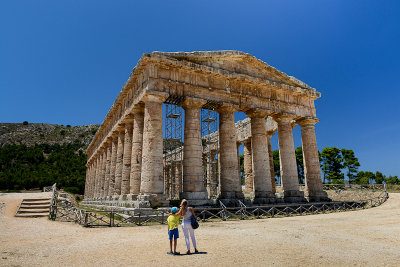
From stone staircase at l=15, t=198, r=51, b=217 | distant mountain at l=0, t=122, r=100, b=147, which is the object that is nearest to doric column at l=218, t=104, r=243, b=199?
stone staircase at l=15, t=198, r=51, b=217

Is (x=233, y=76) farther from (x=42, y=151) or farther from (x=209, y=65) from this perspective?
(x=42, y=151)

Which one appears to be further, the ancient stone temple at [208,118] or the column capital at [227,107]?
the column capital at [227,107]

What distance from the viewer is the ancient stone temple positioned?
658 inches

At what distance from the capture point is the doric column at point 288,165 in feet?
69.1

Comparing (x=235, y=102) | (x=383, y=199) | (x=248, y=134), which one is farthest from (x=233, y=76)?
(x=383, y=199)

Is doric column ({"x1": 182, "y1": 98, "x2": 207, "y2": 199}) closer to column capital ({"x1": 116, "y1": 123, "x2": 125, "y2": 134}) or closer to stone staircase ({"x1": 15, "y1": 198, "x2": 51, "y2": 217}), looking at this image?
column capital ({"x1": 116, "y1": 123, "x2": 125, "y2": 134})

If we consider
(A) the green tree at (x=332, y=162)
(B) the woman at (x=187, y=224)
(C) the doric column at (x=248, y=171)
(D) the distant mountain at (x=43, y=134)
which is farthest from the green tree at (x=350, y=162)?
(D) the distant mountain at (x=43, y=134)

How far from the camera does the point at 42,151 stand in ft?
281

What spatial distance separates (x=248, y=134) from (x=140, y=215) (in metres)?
18.6

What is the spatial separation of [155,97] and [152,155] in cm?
393

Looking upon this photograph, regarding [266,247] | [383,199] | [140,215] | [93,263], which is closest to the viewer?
[93,263]

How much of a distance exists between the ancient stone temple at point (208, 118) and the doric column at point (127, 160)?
0.08 meters

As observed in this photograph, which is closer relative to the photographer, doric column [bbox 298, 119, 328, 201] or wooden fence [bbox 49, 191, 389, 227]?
wooden fence [bbox 49, 191, 389, 227]

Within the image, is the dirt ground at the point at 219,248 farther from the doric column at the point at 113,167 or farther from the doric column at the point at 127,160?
the doric column at the point at 113,167
